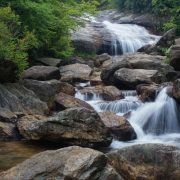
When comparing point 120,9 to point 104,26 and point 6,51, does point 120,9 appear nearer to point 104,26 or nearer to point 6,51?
point 104,26

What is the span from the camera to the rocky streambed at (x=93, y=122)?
7.09 meters

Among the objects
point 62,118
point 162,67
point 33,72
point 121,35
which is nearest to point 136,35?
point 121,35

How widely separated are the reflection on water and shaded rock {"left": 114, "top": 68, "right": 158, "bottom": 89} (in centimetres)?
736

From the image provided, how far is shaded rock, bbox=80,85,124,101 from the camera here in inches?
704

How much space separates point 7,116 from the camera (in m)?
13.8

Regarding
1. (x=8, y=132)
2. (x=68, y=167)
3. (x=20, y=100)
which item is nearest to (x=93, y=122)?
(x=8, y=132)

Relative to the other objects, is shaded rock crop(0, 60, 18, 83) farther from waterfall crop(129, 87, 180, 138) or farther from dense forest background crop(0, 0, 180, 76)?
waterfall crop(129, 87, 180, 138)

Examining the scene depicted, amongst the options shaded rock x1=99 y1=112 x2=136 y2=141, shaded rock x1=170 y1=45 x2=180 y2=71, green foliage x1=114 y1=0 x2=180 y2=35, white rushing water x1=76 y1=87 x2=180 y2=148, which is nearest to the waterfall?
white rushing water x1=76 y1=87 x2=180 y2=148

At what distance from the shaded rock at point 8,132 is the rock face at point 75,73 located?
7.11 m

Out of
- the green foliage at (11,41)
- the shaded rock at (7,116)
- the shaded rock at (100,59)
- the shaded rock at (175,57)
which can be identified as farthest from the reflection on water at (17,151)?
the shaded rock at (100,59)

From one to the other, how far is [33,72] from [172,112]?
6.38 metres

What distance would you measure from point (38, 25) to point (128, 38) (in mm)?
14564

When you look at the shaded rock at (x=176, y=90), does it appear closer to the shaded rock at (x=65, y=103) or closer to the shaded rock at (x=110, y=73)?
the shaded rock at (x=65, y=103)

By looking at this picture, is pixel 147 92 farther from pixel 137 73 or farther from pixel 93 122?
pixel 93 122
